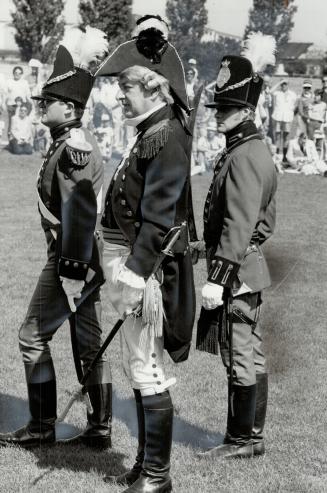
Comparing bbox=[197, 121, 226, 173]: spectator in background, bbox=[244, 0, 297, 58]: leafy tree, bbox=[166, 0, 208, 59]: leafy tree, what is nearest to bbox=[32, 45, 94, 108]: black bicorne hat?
bbox=[197, 121, 226, 173]: spectator in background

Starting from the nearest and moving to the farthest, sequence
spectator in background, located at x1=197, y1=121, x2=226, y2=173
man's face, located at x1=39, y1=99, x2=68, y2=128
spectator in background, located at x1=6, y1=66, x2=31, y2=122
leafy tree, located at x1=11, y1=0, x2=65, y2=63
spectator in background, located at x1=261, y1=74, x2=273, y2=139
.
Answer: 1. man's face, located at x1=39, y1=99, x2=68, y2=128
2. spectator in background, located at x1=197, y1=121, x2=226, y2=173
3. spectator in background, located at x1=6, y1=66, x2=31, y2=122
4. spectator in background, located at x1=261, y1=74, x2=273, y2=139
5. leafy tree, located at x1=11, y1=0, x2=65, y2=63

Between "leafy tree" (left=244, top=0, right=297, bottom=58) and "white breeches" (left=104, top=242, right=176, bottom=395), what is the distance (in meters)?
72.7

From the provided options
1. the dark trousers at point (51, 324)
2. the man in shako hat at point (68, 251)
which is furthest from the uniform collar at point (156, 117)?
the dark trousers at point (51, 324)

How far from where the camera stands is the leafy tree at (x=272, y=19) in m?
75.9

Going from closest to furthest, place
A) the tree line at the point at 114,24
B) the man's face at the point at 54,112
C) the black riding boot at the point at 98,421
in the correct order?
the man's face at the point at 54,112
the black riding boot at the point at 98,421
the tree line at the point at 114,24

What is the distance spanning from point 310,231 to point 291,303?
421cm

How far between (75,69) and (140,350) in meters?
1.57

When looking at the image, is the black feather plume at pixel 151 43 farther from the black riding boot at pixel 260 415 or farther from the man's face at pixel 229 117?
the black riding boot at pixel 260 415

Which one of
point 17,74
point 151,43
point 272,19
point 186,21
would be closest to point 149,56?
point 151,43

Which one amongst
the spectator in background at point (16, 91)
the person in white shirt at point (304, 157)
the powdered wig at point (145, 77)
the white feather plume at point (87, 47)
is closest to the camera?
the powdered wig at point (145, 77)

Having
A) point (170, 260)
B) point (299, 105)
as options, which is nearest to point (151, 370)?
point (170, 260)

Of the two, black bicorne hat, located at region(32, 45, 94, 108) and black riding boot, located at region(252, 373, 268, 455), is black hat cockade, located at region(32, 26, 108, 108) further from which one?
black riding boot, located at region(252, 373, 268, 455)

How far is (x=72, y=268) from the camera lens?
14.2 feet

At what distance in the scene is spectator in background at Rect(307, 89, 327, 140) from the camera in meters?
22.1
